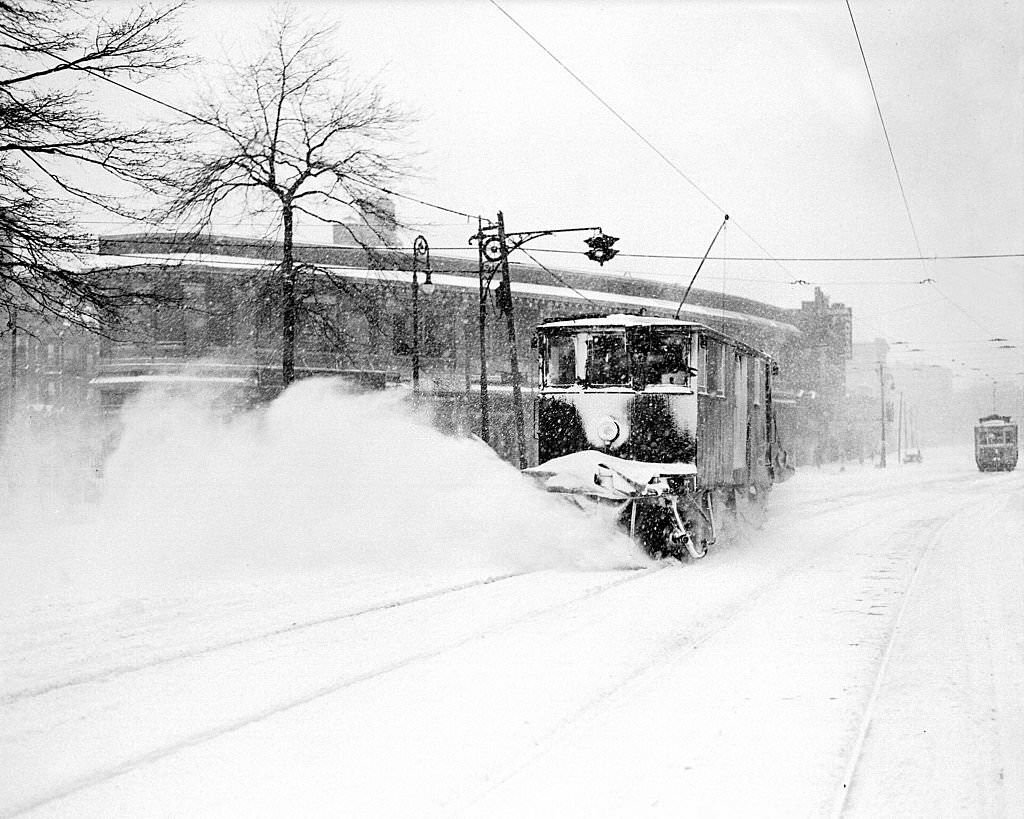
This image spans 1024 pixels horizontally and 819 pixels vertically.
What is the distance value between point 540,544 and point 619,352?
3.09m

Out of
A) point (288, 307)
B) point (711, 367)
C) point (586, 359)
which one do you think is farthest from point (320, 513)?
point (288, 307)

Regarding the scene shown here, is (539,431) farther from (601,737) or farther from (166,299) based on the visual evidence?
(601,737)

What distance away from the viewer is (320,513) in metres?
14.5

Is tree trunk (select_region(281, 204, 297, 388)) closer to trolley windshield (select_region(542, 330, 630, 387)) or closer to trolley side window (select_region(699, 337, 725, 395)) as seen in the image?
trolley windshield (select_region(542, 330, 630, 387))

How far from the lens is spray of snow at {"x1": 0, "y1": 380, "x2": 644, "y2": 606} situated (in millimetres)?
12953

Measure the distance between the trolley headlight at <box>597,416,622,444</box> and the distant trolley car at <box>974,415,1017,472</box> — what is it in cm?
4856

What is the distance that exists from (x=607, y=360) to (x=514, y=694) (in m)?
8.34

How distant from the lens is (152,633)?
8.46 metres

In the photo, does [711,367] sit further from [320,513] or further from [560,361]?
[320,513]

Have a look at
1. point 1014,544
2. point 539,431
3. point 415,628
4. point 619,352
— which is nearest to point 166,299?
point 539,431

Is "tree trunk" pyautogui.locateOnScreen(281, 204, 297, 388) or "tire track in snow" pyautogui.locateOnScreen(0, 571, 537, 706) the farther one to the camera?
"tree trunk" pyautogui.locateOnScreen(281, 204, 297, 388)

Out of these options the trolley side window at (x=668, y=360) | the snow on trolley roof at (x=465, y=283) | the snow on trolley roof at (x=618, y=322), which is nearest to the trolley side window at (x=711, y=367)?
the trolley side window at (x=668, y=360)

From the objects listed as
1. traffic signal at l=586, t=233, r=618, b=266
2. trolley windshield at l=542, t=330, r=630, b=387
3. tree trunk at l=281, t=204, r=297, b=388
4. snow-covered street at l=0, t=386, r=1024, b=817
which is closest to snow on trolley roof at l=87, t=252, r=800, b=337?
tree trunk at l=281, t=204, r=297, b=388

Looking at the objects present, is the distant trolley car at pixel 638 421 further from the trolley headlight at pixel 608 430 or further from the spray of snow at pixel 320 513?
the spray of snow at pixel 320 513
